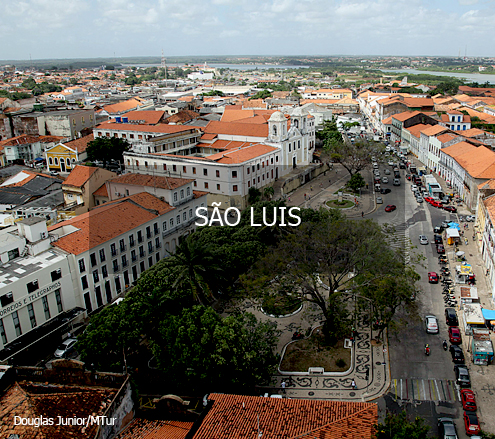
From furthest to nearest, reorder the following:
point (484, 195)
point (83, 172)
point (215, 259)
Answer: point (83, 172) → point (484, 195) → point (215, 259)

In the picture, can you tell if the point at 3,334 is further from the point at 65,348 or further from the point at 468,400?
the point at 468,400

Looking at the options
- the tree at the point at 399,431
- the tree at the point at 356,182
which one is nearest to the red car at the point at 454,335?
the tree at the point at 399,431

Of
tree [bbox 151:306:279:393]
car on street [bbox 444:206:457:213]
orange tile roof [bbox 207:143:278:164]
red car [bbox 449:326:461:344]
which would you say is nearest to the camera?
tree [bbox 151:306:279:393]

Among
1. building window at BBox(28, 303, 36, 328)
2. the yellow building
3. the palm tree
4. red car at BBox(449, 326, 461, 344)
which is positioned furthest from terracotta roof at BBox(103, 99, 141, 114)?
red car at BBox(449, 326, 461, 344)

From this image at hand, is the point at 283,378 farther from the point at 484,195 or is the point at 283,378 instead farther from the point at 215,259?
the point at 484,195

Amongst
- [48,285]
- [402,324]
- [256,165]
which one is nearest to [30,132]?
[256,165]

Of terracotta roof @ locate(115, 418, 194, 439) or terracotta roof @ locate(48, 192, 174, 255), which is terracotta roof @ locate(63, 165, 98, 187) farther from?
terracotta roof @ locate(115, 418, 194, 439)

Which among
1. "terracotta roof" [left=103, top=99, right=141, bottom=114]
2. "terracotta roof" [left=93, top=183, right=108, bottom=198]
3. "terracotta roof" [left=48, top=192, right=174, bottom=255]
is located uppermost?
"terracotta roof" [left=103, top=99, right=141, bottom=114]

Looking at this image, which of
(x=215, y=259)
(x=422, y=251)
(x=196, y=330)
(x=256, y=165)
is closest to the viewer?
(x=196, y=330)
